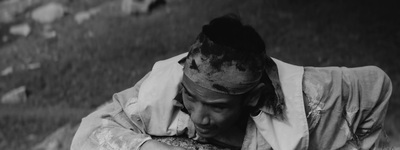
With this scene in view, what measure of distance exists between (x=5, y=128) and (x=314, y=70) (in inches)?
226

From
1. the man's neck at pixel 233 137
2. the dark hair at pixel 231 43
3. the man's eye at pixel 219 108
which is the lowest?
the man's neck at pixel 233 137

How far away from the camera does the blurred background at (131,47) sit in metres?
8.16

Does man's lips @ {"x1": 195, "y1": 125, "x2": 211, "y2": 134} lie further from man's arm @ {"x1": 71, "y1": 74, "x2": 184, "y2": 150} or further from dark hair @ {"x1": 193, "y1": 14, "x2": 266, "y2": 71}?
dark hair @ {"x1": 193, "y1": 14, "x2": 266, "y2": 71}

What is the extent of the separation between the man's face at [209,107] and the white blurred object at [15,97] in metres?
6.34

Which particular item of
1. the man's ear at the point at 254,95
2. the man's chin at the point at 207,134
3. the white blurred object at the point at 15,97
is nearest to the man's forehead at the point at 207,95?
the man's ear at the point at 254,95

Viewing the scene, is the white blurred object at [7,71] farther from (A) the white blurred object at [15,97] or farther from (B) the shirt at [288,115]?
(B) the shirt at [288,115]

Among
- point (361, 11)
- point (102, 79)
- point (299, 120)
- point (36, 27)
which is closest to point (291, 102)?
point (299, 120)

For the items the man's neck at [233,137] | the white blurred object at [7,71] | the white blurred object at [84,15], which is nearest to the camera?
the man's neck at [233,137]

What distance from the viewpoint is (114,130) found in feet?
13.5

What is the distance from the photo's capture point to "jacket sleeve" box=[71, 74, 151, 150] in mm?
4000

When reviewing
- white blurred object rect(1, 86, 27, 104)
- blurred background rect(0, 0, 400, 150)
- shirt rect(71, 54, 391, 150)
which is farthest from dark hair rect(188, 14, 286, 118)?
white blurred object rect(1, 86, 27, 104)

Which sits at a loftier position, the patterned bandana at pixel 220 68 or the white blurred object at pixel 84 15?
the patterned bandana at pixel 220 68

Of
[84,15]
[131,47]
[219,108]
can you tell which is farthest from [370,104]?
[84,15]

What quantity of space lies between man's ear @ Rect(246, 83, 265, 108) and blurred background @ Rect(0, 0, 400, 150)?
263 cm
